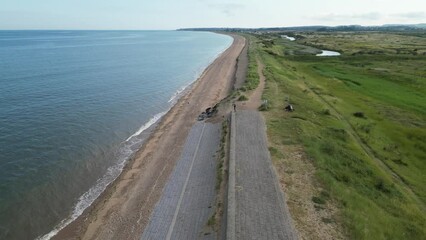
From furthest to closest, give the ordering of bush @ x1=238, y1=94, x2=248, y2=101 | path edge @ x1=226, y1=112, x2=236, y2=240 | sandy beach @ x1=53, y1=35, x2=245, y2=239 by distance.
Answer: bush @ x1=238, y1=94, x2=248, y2=101 → sandy beach @ x1=53, y1=35, x2=245, y2=239 → path edge @ x1=226, y1=112, x2=236, y2=240

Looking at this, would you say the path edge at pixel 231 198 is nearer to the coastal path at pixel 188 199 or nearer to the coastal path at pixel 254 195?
the coastal path at pixel 254 195

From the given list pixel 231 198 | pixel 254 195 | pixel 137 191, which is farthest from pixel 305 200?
pixel 137 191

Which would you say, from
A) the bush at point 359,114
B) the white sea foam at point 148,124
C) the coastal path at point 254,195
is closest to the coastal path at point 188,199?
the coastal path at point 254,195

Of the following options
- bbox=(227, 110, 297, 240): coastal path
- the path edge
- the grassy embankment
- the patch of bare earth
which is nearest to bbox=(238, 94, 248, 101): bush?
the grassy embankment

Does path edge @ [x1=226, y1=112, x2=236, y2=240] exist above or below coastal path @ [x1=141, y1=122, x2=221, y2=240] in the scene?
above

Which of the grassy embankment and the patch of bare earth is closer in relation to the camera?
the patch of bare earth

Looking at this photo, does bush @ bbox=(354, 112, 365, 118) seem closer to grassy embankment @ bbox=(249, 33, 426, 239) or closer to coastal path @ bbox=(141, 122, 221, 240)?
grassy embankment @ bbox=(249, 33, 426, 239)

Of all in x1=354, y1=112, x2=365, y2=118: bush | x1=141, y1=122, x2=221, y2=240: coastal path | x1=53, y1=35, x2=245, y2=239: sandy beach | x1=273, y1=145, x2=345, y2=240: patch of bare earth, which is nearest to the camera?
x1=273, y1=145, x2=345, y2=240: patch of bare earth

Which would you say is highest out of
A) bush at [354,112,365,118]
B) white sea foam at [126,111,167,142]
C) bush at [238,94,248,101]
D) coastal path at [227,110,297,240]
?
coastal path at [227,110,297,240]

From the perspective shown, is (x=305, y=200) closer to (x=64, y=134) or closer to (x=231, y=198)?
(x=231, y=198)
